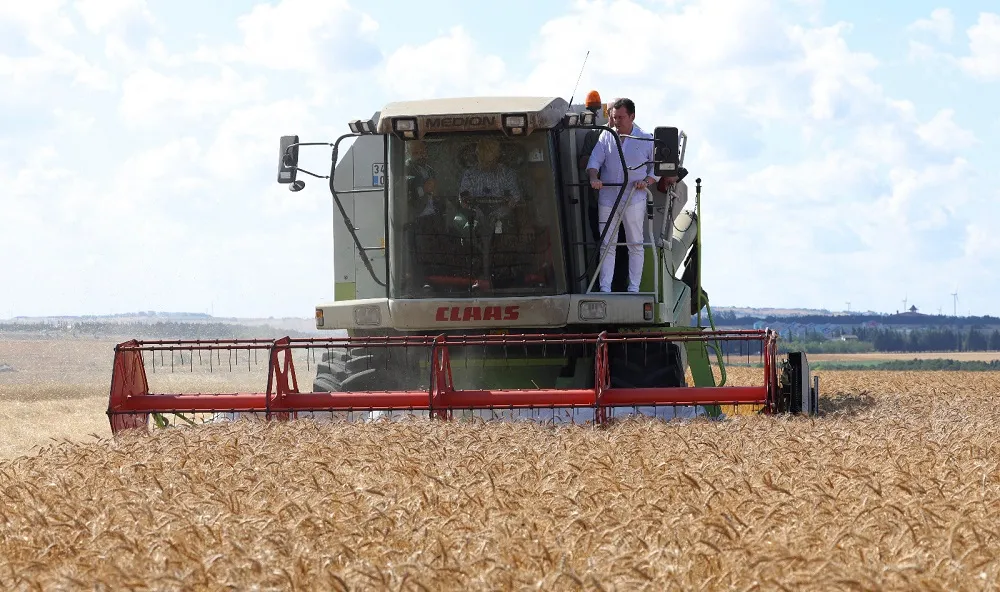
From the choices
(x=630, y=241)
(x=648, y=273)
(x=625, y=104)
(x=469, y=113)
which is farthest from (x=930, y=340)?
(x=469, y=113)

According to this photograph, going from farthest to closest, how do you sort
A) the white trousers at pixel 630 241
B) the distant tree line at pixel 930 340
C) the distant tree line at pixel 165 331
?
the distant tree line at pixel 930 340, the distant tree line at pixel 165 331, the white trousers at pixel 630 241

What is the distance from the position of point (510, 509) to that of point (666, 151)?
4.69 m

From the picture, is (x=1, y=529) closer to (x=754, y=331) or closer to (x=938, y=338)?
(x=754, y=331)

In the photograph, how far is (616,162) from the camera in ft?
30.8

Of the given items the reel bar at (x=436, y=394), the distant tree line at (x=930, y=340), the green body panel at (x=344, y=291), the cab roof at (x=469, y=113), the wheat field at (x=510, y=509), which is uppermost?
the cab roof at (x=469, y=113)

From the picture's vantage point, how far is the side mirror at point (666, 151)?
8.81 metres

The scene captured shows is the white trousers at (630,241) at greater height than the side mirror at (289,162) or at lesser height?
lesser

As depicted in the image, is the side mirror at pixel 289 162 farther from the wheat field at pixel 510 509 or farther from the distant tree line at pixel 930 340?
the distant tree line at pixel 930 340

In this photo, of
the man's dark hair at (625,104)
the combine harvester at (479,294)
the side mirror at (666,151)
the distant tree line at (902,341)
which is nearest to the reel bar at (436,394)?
the combine harvester at (479,294)

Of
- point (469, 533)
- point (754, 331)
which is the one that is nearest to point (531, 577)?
point (469, 533)

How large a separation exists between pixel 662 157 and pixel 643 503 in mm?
4593

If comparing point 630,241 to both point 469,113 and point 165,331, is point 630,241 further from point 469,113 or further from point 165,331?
point 165,331

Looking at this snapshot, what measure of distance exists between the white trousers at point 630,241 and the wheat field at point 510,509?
2223 mm

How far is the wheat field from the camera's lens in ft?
11.4
